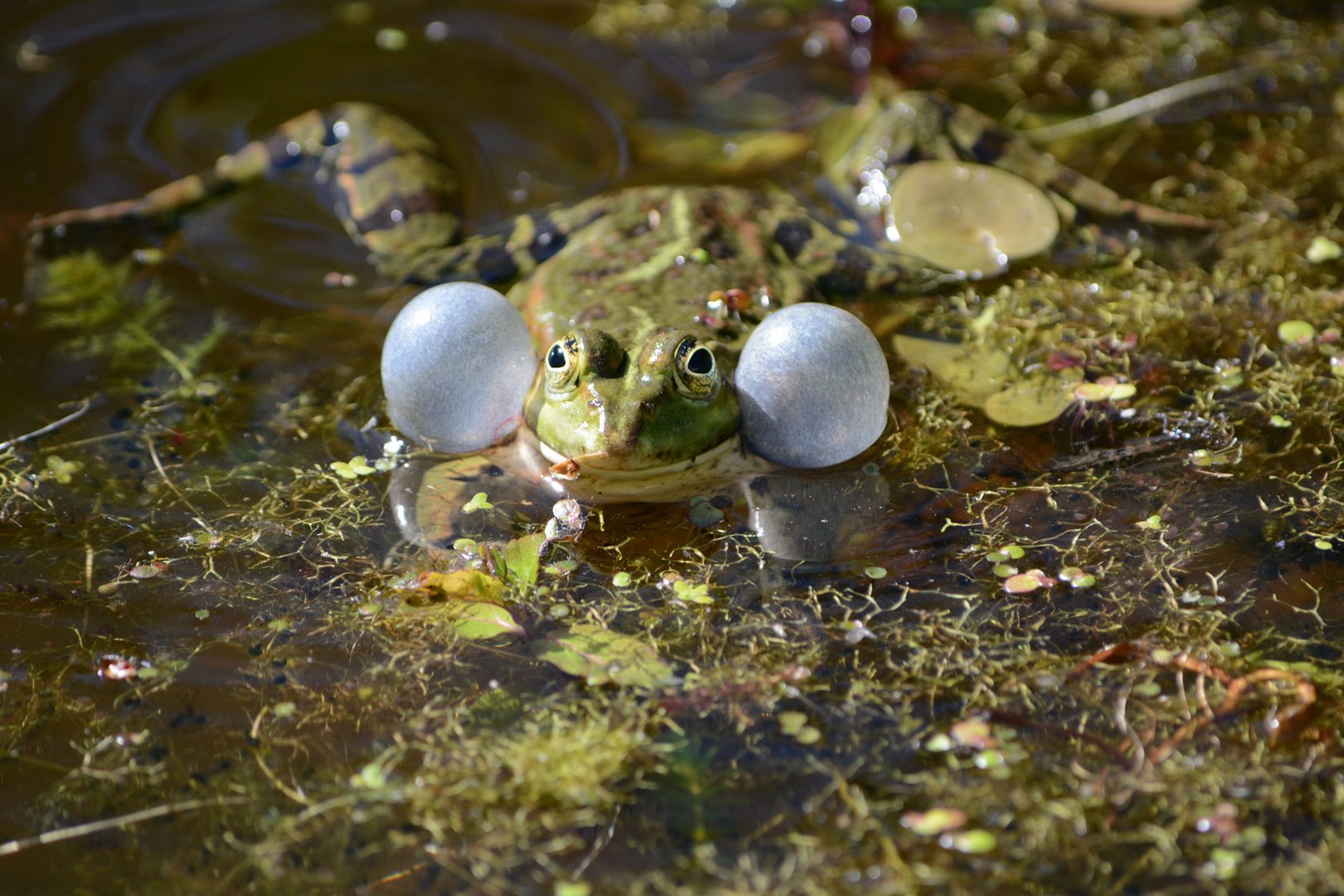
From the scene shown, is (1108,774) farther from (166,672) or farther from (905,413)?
(166,672)

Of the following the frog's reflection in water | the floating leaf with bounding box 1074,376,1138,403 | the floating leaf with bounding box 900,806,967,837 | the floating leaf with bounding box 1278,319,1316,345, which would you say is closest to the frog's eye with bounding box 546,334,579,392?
the frog's reflection in water

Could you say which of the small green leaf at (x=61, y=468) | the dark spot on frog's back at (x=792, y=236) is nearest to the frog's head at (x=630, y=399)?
the dark spot on frog's back at (x=792, y=236)

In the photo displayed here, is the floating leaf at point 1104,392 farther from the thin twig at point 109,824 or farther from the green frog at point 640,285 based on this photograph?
the thin twig at point 109,824

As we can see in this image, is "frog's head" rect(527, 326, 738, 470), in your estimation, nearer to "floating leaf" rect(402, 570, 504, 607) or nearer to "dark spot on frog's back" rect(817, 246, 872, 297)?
"floating leaf" rect(402, 570, 504, 607)

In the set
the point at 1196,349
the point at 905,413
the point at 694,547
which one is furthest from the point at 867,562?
the point at 1196,349

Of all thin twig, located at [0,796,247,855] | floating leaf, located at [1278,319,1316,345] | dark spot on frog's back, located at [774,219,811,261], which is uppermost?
dark spot on frog's back, located at [774,219,811,261]

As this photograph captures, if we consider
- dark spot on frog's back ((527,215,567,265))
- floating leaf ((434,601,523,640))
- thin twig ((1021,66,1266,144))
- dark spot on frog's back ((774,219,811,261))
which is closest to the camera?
floating leaf ((434,601,523,640))

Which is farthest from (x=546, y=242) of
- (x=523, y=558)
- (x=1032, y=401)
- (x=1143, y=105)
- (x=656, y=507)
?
(x=1143, y=105)
